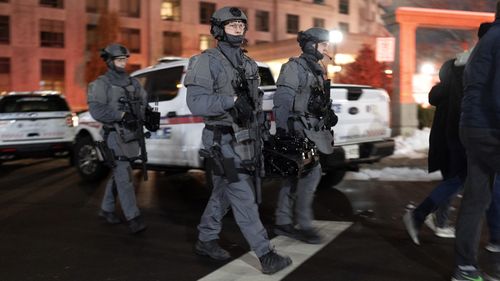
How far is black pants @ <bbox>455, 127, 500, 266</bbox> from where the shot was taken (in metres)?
3.55

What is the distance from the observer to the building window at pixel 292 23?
155 feet

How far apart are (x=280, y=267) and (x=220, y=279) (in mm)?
450

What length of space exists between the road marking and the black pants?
1259mm

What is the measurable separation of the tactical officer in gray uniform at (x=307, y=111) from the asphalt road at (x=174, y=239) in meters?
0.44

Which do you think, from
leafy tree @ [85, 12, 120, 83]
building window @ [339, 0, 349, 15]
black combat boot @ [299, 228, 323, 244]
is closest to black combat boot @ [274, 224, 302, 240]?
black combat boot @ [299, 228, 323, 244]

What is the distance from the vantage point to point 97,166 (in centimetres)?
898

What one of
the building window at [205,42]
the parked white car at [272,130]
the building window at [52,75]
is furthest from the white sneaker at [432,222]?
the building window at [205,42]

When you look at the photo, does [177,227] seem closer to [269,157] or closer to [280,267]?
[269,157]

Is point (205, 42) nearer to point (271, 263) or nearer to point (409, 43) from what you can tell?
point (409, 43)

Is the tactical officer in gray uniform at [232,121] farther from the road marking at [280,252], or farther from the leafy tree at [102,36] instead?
the leafy tree at [102,36]

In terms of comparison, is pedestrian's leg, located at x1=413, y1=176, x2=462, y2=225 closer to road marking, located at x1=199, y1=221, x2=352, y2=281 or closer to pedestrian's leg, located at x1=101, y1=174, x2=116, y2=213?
road marking, located at x1=199, y1=221, x2=352, y2=281

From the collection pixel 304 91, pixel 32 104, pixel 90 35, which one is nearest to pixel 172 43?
pixel 90 35

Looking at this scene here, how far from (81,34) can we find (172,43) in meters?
6.67

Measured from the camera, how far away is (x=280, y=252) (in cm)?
466
